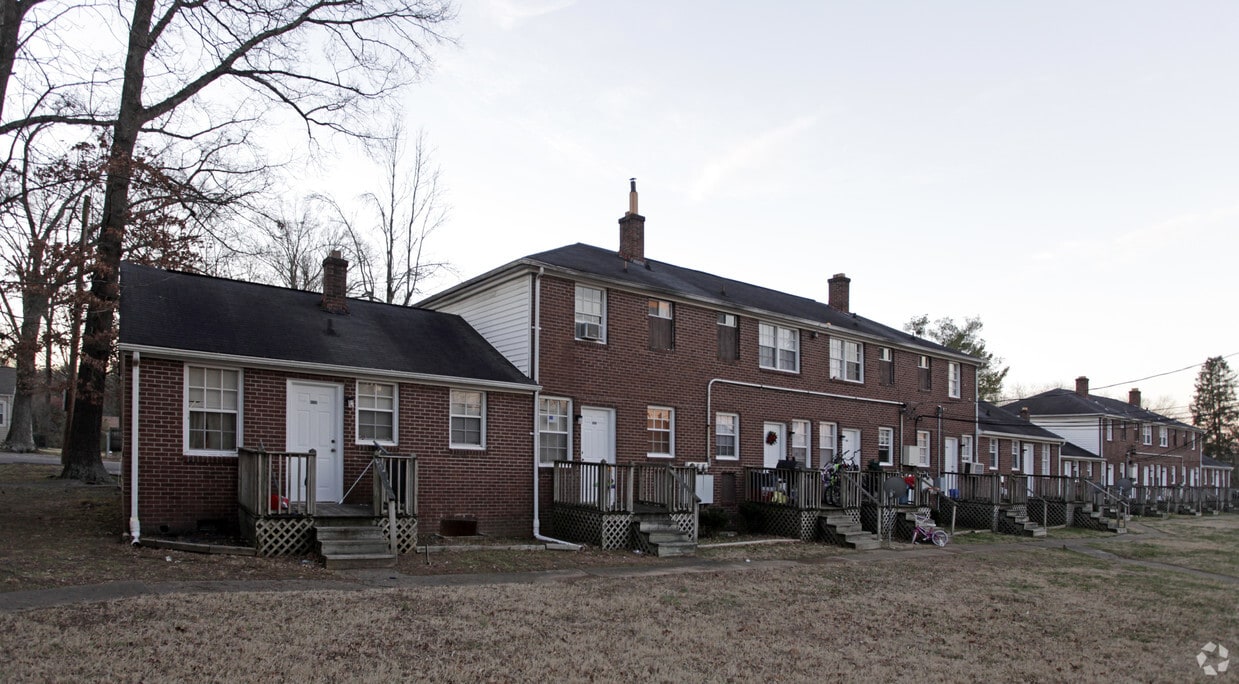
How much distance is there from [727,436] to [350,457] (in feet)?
32.6

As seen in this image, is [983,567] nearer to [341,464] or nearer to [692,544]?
[692,544]

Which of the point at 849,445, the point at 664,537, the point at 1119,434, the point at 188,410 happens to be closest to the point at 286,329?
the point at 188,410

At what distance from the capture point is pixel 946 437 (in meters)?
28.6

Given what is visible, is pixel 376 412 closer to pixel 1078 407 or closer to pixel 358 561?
pixel 358 561

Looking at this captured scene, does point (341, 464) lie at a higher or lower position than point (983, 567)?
higher

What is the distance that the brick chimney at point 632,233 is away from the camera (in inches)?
872

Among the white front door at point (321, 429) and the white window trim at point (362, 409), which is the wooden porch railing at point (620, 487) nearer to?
the white window trim at point (362, 409)

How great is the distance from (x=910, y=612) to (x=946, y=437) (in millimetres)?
19055

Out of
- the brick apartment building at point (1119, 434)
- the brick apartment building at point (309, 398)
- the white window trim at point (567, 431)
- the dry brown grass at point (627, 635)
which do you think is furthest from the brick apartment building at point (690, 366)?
the brick apartment building at point (1119, 434)

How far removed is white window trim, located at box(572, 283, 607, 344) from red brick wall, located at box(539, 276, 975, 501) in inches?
3.0

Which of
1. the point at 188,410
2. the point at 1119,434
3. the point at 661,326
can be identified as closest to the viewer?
the point at 188,410

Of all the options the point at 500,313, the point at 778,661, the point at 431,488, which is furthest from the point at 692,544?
the point at 778,661

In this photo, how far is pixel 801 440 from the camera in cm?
2336

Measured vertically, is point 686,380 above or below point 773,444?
above
